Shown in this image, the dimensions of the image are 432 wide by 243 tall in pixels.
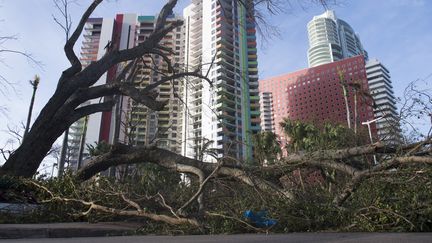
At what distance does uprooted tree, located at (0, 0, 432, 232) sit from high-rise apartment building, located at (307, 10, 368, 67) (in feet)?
147

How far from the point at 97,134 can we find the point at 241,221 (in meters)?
79.4

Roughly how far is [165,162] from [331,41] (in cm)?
5060

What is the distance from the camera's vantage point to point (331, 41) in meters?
51.5

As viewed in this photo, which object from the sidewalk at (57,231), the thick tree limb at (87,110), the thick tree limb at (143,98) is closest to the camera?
the sidewalk at (57,231)

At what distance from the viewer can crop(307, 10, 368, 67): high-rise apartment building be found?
4975 centimetres

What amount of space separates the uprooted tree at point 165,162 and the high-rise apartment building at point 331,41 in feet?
147

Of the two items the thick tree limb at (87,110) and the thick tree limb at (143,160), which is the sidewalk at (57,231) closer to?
the thick tree limb at (143,160)

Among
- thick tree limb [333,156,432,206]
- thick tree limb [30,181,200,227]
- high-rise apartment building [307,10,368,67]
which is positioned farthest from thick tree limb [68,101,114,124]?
high-rise apartment building [307,10,368,67]

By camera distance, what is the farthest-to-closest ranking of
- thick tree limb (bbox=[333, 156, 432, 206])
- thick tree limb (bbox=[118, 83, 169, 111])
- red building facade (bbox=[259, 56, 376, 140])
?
red building facade (bbox=[259, 56, 376, 140])
thick tree limb (bbox=[118, 83, 169, 111])
thick tree limb (bbox=[333, 156, 432, 206])

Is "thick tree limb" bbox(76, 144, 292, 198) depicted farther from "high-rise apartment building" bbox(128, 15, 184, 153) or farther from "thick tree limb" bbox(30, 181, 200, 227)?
"thick tree limb" bbox(30, 181, 200, 227)

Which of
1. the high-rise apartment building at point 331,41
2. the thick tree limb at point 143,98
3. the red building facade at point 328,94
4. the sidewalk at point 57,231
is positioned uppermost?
the high-rise apartment building at point 331,41

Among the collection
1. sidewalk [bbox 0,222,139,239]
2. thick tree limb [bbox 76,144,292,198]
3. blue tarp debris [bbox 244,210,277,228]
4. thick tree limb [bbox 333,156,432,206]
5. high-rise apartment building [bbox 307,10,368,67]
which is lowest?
sidewalk [bbox 0,222,139,239]

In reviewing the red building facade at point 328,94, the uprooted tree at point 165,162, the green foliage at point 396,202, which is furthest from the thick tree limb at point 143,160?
the red building facade at point 328,94

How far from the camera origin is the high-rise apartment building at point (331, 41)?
49750 mm
